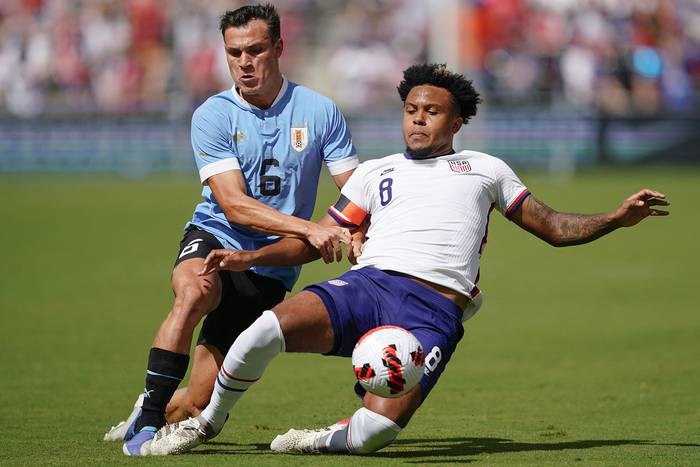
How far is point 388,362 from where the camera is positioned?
630 cm

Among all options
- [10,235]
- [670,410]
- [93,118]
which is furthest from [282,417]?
[93,118]

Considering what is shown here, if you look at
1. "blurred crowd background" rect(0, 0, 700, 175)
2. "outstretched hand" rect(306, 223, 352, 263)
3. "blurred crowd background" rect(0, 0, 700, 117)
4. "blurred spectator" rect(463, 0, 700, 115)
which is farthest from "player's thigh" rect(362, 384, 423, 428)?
"blurred spectator" rect(463, 0, 700, 115)

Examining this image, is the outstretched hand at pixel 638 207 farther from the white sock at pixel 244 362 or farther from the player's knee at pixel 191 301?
the player's knee at pixel 191 301

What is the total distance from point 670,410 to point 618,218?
233cm

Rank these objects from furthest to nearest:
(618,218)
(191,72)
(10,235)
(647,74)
Result: (191,72), (647,74), (10,235), (618,218)

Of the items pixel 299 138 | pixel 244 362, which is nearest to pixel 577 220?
pixel 299 138

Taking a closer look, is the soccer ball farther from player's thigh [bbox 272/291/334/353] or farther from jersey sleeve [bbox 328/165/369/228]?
→ jersey sleeve [bbox 328/165/369/228]

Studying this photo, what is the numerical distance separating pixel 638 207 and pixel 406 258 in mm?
1297

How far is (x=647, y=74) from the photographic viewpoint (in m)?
28.8

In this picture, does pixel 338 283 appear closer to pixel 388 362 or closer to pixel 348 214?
pixel 348 214

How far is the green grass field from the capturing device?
287 inches

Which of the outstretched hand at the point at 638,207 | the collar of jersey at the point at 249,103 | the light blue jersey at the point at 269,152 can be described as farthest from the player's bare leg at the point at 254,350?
the outstretched hand at the point at 638,207

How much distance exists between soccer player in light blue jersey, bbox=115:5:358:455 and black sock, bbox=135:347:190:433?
26 centimetres

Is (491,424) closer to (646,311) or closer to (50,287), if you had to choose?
(646,311)
